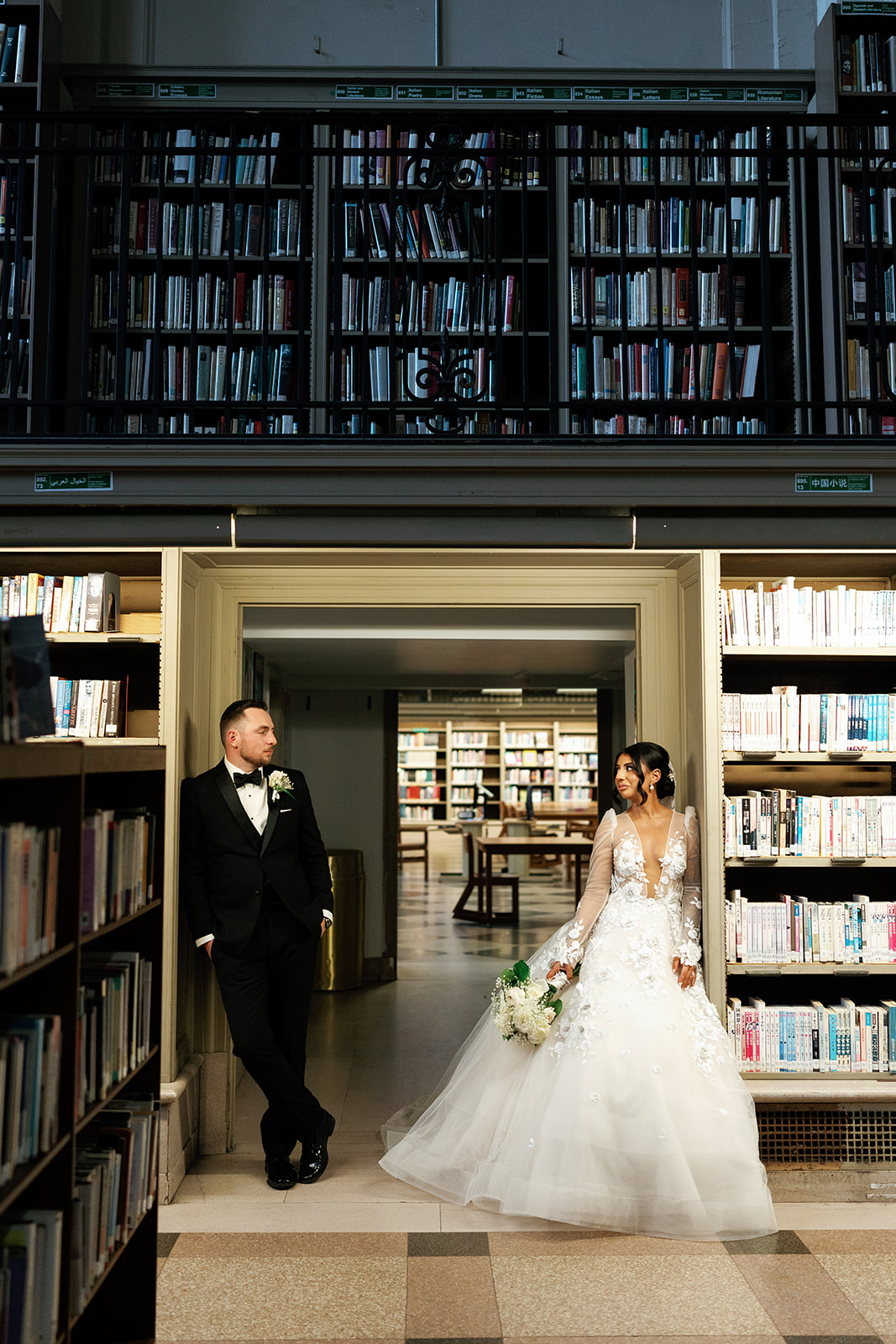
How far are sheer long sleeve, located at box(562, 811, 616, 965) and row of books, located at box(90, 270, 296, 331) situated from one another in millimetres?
3039

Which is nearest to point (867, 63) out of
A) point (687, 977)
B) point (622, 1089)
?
point (687, 977)

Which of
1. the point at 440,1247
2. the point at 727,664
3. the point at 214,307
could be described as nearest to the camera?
the point at 440,1247

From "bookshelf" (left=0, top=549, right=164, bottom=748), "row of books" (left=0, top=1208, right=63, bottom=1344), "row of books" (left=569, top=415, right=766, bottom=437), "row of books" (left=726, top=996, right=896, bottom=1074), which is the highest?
"row of books" (left=569, top=415, right=766, bottom=437)

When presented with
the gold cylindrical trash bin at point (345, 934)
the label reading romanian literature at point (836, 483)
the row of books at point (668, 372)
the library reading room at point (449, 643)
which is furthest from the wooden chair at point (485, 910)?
the label reading romanian literature at point (836, 483)

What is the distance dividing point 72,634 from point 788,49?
4871 mm

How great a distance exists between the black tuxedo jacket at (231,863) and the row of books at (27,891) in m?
1.95

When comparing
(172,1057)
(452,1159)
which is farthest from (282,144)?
(452,1159)

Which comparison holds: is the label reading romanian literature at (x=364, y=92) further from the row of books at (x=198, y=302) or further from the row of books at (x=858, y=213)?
the row of books at (x=858, y=213)

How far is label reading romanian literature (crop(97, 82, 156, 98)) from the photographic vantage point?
18.0 ft

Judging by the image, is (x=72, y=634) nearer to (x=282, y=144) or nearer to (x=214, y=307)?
(x=214, y=307)

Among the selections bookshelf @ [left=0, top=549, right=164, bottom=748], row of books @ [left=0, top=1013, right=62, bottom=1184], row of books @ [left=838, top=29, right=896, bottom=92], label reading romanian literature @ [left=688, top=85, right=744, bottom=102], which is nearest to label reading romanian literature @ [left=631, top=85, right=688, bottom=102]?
label reading romanian literature @ [left=688, top=85, right=744, bottom=102]

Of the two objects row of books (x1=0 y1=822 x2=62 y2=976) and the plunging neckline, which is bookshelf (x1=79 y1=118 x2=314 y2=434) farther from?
row of books (x1=0 y1=822 x2=62 y2=976)

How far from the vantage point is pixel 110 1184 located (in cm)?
224

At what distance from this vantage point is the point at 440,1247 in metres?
3.23
